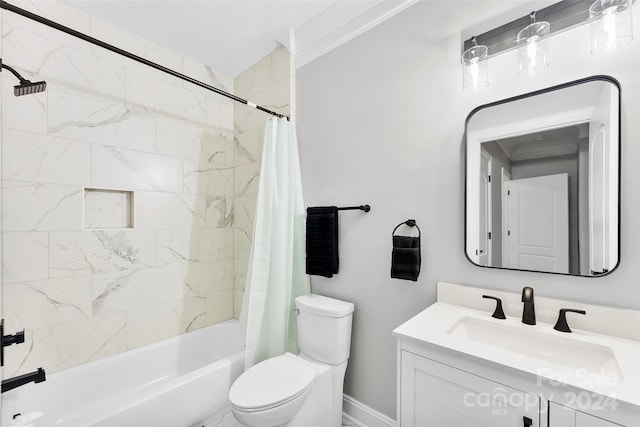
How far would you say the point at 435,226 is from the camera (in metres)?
1.44

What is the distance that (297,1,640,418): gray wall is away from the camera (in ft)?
3.45

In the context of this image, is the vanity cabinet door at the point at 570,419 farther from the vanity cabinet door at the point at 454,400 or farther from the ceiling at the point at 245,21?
the ceiling at the point at 245,21

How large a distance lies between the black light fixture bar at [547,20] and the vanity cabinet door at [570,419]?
4.34 ft

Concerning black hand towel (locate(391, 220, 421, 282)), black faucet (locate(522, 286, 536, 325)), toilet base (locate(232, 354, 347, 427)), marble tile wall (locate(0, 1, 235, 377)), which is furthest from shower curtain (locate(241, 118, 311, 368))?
black faucet (locate(522, 286, 536, 325))

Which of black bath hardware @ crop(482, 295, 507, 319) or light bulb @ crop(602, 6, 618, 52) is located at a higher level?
light bulb @ crop(602, 6, 618, 52)

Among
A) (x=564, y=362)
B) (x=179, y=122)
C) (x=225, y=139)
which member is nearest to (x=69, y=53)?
(x=179, y=122)

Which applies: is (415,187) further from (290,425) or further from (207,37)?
(207,37)

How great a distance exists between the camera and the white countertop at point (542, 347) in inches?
29.6

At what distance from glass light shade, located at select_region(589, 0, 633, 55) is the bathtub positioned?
2232 mm

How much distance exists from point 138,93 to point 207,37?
0.65 metres

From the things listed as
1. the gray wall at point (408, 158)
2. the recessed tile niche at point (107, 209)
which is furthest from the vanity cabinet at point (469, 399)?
the recessed tile niche at point (107, 209)

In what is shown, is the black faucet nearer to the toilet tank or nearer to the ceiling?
the toilet tank

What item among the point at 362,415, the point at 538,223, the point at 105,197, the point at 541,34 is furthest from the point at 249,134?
the point at 362,415

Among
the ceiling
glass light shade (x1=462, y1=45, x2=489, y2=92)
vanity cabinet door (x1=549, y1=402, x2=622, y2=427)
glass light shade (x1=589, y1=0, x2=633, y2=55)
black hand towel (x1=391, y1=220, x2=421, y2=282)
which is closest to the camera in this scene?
vanity cabinet door (x1=549, y1=402, x2=622, y2=427)
